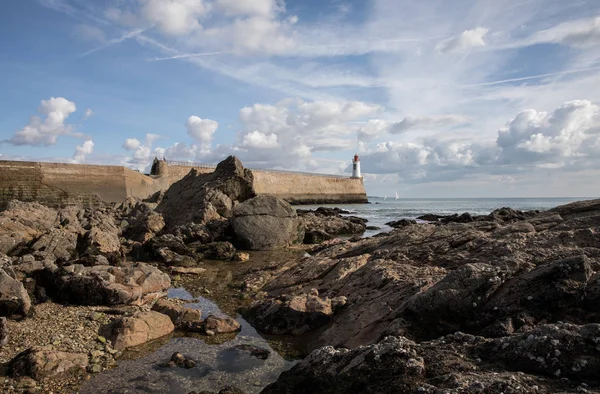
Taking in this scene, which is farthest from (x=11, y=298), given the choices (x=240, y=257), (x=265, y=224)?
(x=265, y=224)

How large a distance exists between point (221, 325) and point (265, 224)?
31.6 feet

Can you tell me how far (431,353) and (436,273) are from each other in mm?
3818

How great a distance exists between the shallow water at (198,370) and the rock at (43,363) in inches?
15.1

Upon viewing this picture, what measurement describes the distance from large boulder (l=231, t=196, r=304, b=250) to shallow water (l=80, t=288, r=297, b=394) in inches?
378

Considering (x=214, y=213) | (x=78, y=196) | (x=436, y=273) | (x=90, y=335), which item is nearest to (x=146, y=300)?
(x=90, y=335)

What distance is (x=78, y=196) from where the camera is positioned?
1282 inches

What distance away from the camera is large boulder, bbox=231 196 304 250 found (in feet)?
52.3

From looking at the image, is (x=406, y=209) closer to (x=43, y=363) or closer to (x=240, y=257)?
(x=240, y=257)

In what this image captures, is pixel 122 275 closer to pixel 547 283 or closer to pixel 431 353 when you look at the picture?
pixel 431 353

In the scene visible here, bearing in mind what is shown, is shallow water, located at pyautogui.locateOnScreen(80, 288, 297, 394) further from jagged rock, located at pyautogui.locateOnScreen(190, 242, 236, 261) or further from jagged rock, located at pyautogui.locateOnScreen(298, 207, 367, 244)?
jagged rock, located at pyautogui.locateOnScreen(298, 207, 367, 244)

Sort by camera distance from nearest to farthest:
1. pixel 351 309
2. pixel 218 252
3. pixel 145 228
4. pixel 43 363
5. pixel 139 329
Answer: pixel 43 363, pixel 139 329, pixel 351 309, pixel 218 252, pixel 145 228

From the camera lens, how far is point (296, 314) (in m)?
6.73

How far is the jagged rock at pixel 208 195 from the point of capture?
19.0 meters

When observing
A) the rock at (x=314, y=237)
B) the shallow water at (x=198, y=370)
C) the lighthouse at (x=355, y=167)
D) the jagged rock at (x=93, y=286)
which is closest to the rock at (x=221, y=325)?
the shallow water at (x=198, y=370)
